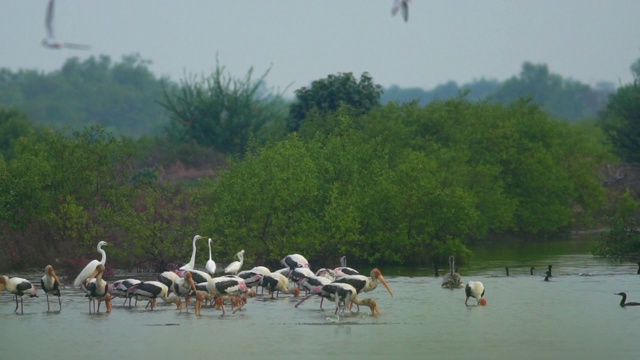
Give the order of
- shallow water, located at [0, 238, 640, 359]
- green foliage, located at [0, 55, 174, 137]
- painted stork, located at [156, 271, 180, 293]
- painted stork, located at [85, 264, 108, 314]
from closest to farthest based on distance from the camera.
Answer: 1. shallow water, located at [0, 238, 640, 359]
2. painted stork, located at [85, 264, 108, 314]
3. painted stork, located at [156, 271, 180, 293]
4. green foliage, located at [0, 55, 174, 137]

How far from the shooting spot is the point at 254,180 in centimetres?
4209

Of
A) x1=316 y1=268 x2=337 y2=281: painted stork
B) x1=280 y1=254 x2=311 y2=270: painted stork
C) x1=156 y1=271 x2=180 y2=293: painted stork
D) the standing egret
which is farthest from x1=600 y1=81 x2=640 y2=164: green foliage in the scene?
the standing egret

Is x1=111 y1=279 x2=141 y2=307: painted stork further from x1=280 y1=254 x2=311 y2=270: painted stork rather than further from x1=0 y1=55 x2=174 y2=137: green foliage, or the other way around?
x1=0 y1=55 x2=174 y2=137: green foliage

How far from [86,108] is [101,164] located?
128 meters

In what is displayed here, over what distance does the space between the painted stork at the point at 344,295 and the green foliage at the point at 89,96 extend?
422ft

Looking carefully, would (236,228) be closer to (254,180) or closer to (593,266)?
(254,180)

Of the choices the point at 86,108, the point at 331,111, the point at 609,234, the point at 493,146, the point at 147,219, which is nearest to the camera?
the point at 147,219


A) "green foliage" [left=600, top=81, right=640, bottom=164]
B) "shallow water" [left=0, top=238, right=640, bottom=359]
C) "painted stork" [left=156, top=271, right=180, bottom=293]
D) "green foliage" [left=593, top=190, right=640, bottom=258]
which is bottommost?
"shallow water" [left=0, top=238, right=640, bottom=359]

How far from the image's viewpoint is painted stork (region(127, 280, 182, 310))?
29.0 m

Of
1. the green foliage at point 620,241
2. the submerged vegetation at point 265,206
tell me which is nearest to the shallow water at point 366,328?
the submerged vegetation at point 265,206

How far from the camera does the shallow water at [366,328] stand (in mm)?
22703

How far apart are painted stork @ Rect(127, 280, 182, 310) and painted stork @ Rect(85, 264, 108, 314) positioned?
27.7 inches

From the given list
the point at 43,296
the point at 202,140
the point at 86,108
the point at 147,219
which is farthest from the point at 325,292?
the point at 86,108

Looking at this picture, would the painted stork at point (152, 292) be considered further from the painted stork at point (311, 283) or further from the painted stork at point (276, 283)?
the painted stork at point (311, 283)
